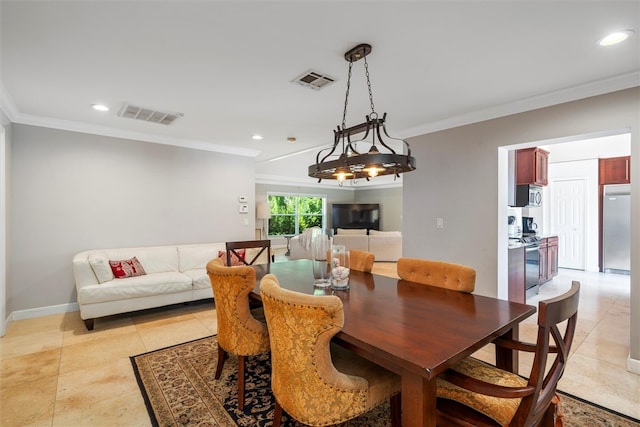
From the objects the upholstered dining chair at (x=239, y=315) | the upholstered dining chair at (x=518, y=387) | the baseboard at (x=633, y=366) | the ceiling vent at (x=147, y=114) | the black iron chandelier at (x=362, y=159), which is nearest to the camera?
the upholstered dining chair at (x=518, y=387)

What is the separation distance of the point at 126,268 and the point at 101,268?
328 millimetres

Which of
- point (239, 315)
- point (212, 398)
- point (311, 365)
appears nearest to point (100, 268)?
point (212, 398)

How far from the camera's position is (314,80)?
264cm

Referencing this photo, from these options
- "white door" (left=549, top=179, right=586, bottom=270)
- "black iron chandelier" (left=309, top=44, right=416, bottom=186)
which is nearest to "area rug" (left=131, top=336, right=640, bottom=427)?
"black iron chandelier" (left=309, top=44, right=416, bottom=186)

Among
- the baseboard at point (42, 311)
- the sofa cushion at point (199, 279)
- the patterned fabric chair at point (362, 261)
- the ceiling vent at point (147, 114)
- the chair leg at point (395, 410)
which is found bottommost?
the baseboard at point (42, 311)

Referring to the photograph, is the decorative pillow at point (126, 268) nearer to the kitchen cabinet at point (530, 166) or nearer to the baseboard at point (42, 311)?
the baseboard at point (42, 311)

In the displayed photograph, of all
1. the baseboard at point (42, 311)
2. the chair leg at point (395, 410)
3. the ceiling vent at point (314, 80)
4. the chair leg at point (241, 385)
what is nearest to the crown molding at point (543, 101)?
the ceiling vent at point (314, 80)

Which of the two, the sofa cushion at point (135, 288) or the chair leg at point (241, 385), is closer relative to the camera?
the chair leg at point (241, 385)

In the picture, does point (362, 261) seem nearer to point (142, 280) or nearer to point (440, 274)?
point (440, 274)

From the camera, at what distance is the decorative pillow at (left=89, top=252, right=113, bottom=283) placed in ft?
11.3

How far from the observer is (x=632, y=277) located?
2514 millimetres

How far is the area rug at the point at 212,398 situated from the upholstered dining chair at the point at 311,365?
58cm

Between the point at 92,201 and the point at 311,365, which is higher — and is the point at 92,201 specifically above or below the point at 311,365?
above

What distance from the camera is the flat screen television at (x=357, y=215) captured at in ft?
34.9
